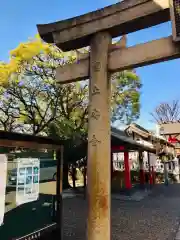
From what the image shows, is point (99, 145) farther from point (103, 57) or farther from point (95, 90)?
point (103, 57)

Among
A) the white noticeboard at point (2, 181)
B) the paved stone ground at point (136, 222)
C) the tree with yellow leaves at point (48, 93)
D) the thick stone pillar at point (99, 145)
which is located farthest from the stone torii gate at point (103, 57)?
the tree with yellow leaves at point (48, 93)

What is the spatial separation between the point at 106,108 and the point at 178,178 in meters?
19.6

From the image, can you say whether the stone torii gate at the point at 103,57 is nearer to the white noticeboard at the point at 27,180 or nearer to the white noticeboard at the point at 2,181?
the white noticeboard at the point at 27,180

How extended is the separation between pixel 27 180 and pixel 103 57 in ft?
6.79

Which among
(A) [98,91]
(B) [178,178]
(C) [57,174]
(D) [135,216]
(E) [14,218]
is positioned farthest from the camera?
(B) [178,178]

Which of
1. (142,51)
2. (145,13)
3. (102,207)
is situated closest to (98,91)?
(142,51)

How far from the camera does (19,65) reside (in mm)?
12000

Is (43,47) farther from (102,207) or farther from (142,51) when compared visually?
(102,207)

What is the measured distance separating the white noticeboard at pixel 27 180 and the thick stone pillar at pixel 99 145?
817 mm

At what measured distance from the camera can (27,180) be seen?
3203 mm

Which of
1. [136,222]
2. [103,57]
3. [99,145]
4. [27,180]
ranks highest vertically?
[103,57]

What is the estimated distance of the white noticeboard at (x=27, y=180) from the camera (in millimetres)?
3072

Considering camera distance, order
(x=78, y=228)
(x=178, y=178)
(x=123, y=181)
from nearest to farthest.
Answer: (x=78, y=228) → (x=123, y=181) → (x=178, y=178)

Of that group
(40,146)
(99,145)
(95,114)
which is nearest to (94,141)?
(99,145)
